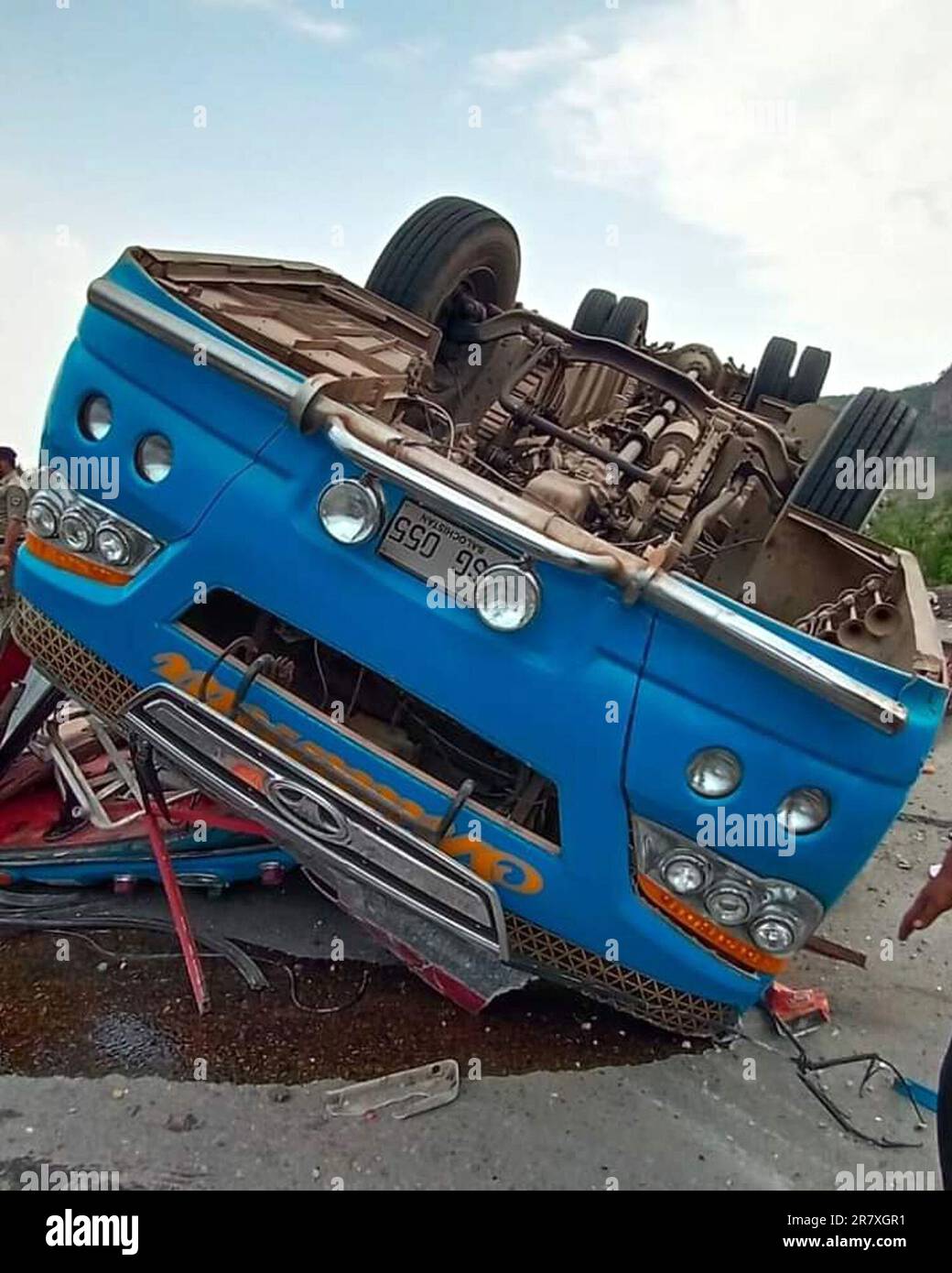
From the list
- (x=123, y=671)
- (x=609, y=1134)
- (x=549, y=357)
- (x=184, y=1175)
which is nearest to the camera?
(x=184, y=1175)

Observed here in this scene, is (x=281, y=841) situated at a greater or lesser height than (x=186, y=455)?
lesser

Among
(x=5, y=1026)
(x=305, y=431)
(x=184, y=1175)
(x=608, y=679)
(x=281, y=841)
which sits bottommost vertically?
(x=5, y=1026)

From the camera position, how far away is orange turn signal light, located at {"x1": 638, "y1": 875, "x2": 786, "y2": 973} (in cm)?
239

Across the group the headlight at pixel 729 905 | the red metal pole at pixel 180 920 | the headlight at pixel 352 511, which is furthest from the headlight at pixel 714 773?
the red metal pole at pixel 180 920

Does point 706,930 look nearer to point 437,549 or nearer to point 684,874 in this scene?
point 684,874

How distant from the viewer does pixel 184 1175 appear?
2141mm

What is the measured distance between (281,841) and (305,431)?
96cm

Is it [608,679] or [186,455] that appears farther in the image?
[186,455]

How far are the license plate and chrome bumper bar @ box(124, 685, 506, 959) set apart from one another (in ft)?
1.73
